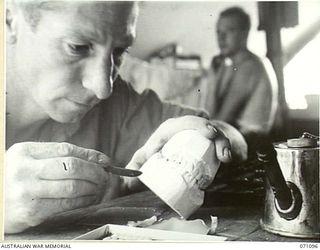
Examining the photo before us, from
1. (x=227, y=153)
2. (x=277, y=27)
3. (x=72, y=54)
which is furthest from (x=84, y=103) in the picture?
(x=277, y=27)

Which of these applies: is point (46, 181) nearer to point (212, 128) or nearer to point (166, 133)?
point (166, 133)

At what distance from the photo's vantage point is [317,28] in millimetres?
1201

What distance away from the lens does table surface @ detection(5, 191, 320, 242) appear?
1.16 metres

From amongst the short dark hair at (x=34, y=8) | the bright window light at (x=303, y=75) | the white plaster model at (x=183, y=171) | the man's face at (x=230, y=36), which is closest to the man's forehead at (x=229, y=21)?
the man's face at (x=230, y=36)

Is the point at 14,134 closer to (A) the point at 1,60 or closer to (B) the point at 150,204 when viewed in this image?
(A) the point at 1,60

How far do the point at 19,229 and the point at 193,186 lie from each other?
1.42ft

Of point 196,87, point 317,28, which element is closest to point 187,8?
point 196,87

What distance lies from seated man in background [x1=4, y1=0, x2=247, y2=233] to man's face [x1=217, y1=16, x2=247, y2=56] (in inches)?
6.9

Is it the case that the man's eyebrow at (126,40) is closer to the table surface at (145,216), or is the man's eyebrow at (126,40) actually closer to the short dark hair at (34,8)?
the short dark hair at (34,8)

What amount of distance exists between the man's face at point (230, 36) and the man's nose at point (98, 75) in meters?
0.28

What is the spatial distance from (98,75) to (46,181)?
0.94 feet

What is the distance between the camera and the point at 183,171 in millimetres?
1165

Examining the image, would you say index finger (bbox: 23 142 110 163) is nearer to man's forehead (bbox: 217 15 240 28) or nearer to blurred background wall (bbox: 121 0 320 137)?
blurred background wall (bbox: 121 0 320 137)

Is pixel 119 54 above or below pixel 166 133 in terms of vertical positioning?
above
